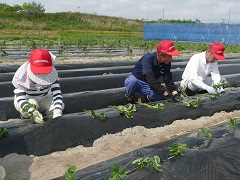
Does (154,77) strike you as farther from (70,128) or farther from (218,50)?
(70,128)

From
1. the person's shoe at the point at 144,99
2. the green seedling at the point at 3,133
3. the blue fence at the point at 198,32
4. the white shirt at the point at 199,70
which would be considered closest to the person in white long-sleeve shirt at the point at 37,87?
the green seedling at the point at 3,133

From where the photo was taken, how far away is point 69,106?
4.82 m

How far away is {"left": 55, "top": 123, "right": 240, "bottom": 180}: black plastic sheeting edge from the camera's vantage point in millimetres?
2387

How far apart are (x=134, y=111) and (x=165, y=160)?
Result: 1611 millimetres

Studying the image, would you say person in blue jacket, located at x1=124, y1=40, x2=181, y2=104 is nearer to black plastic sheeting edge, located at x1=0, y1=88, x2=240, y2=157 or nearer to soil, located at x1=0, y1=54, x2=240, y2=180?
black plastic sheeting edge, located at x1=0, y1=88, x2=240, y2=157

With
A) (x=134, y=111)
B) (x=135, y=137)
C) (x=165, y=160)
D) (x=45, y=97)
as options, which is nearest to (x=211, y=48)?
(x=134, y=111)

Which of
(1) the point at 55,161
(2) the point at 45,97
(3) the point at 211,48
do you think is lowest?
(1) the point at 55,161

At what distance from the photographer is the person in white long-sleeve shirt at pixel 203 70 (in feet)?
17.3

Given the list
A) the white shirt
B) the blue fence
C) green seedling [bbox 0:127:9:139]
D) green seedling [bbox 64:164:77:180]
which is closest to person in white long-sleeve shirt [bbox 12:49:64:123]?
green seedling [bbox 0:127:9:139]

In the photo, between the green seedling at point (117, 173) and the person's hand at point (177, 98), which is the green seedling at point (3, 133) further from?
the person's hand at point (177, 98)

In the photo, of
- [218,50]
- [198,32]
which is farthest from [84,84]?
[198,32]

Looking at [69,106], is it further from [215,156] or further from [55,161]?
[215,156]

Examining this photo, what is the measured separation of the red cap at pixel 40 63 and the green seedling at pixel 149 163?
1.48 meters

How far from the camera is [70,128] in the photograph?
360cm
